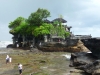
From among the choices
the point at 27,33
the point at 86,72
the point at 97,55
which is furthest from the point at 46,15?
the point at 86,72

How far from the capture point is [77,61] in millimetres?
34281

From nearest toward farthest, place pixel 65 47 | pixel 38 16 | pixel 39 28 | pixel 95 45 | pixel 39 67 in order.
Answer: pixel 39 67
pixel 95 45
pixel 65 47
pixel 39 28
pixel 38 16

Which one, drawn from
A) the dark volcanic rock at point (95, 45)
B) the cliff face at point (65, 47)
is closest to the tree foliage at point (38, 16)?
the cliff face at point (65, 47)

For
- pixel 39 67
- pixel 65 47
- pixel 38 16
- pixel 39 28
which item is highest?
pixel 38 16

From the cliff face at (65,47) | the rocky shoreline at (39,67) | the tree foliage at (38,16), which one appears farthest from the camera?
the tree foliage at (38,16)

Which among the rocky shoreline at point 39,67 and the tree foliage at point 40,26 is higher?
the tree foliage at point 40,26

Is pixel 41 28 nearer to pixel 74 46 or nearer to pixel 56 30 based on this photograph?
pixel 56 30

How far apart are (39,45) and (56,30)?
39.7 ft

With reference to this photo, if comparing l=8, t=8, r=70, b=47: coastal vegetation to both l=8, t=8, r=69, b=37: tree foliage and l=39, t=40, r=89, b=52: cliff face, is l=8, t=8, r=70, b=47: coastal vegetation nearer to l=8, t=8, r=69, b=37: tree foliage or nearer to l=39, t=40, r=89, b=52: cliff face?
l=8, t=8, r=69, b=37: tree foliage

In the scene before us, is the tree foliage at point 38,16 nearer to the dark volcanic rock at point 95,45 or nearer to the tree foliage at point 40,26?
the tree foliage at point 40,26

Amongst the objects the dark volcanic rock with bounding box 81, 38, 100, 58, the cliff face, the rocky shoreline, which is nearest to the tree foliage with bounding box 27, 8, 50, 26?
the cliff face

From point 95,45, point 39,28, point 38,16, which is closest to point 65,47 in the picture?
point 39,28

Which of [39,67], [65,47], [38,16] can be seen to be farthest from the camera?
[38,16]

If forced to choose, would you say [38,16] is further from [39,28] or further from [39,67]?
[39,67]
